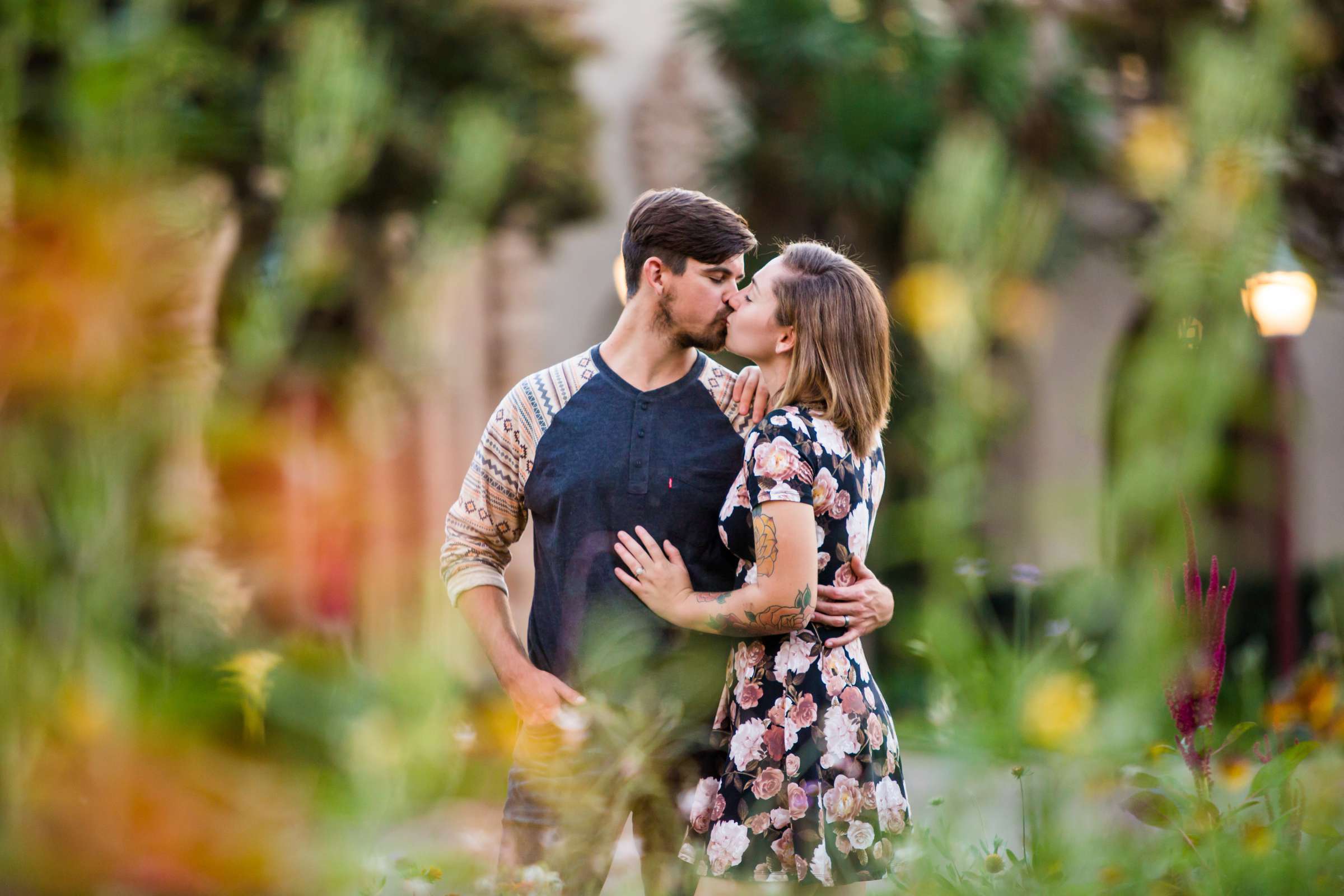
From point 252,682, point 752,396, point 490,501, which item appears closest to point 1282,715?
point 752,396

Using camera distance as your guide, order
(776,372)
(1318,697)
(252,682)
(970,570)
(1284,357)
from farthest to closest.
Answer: (1284,357), (1318,697), (970,570), (776,372), (252,682)

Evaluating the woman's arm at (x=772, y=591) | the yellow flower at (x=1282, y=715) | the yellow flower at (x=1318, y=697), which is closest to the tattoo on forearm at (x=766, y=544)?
the woman's arm at (x=772, y=591)

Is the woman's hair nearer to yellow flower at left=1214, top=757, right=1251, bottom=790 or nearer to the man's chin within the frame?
the man's chin

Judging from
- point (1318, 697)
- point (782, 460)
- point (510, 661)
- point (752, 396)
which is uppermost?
point (752, 396)

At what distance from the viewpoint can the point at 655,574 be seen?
2.47 meters

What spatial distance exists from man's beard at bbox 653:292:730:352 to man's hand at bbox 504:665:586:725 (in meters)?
0.73

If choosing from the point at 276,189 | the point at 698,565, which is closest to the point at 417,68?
the point at 276,189

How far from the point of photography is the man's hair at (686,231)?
8.43 feet

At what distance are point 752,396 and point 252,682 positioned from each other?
164 centimetres

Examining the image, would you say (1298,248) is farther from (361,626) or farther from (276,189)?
(361,626)

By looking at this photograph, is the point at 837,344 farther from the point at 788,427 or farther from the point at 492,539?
the point at 492,539

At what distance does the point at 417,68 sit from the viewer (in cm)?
707

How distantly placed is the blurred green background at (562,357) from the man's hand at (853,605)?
1.03ft

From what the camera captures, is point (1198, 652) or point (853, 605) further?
point (853, 605)
